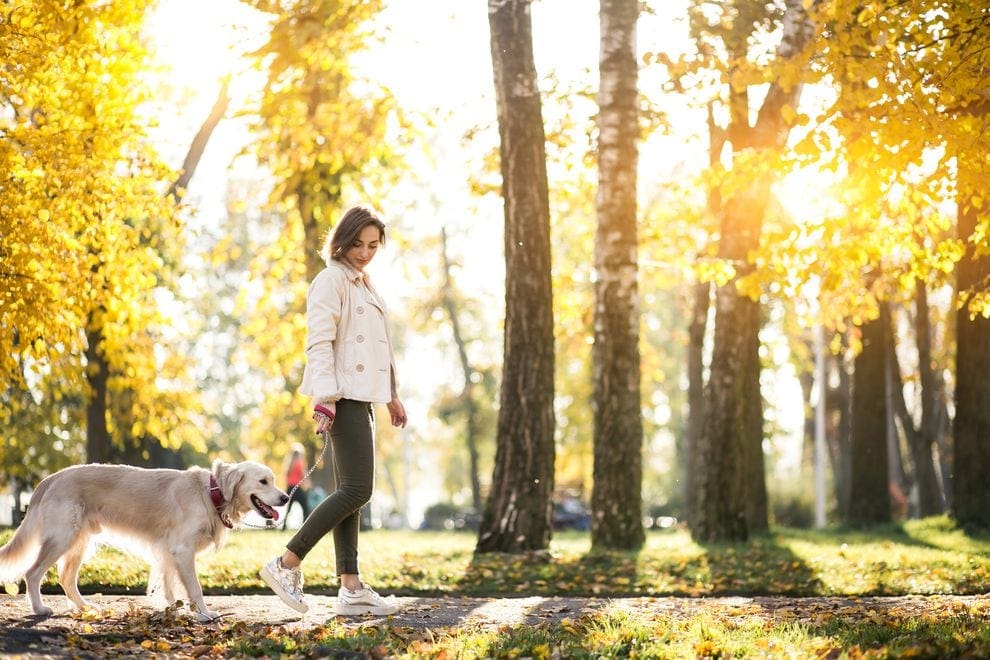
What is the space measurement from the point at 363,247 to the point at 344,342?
0.59 metres

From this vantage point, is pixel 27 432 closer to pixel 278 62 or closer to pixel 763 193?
pixel 278 62

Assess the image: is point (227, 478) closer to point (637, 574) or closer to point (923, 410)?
point (637, 574)

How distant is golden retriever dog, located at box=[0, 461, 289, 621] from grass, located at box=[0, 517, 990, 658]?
42 centimetres

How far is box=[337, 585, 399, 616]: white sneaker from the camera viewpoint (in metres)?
7.54

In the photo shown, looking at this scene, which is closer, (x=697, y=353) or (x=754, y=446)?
(x=754, y=446)

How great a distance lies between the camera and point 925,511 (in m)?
25.5

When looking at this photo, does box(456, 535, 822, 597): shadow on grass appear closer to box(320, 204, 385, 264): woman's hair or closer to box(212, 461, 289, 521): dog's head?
box(212, 461, 289, 521): dog's head

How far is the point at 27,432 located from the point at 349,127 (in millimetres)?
13143

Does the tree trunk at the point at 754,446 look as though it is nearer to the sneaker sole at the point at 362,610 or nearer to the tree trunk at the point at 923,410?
the tree trunk at the point at 923,410

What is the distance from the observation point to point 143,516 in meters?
7.57

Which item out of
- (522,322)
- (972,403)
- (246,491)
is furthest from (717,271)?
(246,491)

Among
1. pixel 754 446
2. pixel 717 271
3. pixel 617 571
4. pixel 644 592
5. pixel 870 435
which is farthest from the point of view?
pixel 870 435

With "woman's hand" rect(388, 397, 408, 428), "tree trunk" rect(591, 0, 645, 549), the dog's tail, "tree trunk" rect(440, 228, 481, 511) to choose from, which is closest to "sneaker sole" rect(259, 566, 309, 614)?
"woman's hand" rect(388, 397, 408, 428)

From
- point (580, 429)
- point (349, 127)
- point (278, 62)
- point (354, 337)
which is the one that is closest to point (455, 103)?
point (349, 127)
